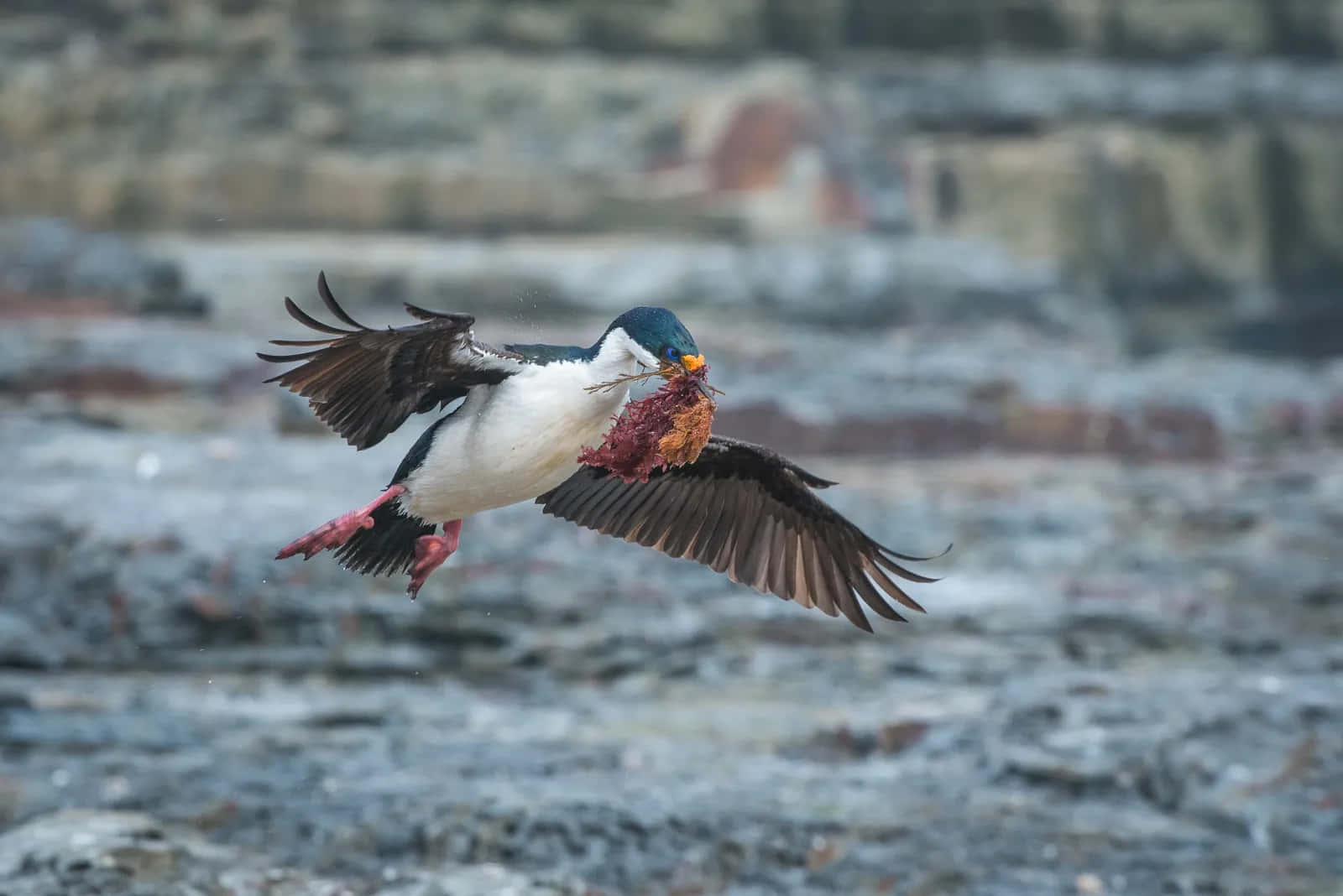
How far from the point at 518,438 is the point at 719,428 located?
5696 mm

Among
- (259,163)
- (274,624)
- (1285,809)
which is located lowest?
(1285,809)

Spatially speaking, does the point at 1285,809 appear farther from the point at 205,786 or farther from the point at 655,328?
the point at 655,328

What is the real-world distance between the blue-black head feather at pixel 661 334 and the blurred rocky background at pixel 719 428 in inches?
14.9

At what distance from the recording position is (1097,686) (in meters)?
5.81

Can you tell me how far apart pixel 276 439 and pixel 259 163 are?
2956 mm

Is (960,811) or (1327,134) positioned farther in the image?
(1327,134)

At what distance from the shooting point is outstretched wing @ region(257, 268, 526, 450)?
208 cm

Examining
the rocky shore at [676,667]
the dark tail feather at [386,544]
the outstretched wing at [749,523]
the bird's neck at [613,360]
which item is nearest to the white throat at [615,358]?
the bird's neck at [613,360]

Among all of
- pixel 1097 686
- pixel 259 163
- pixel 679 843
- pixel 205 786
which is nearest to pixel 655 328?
pixel 679 843

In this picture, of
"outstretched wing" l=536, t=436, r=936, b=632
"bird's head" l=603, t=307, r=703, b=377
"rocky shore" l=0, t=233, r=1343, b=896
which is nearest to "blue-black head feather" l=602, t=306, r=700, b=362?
"bird's head" l=603, t=307, r=703, b=377

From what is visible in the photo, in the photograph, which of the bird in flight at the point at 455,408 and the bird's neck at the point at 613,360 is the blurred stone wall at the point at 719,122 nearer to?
the bird in flight at the point at 455,408

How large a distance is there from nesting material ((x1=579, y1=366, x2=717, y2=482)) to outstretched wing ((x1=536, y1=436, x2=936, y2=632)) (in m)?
0.73

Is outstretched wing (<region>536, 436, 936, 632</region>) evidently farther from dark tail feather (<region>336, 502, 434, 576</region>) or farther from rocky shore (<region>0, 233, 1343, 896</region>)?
rocky shore (<region>0, 233, 1343, 896</region>)

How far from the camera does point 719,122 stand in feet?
34.0
